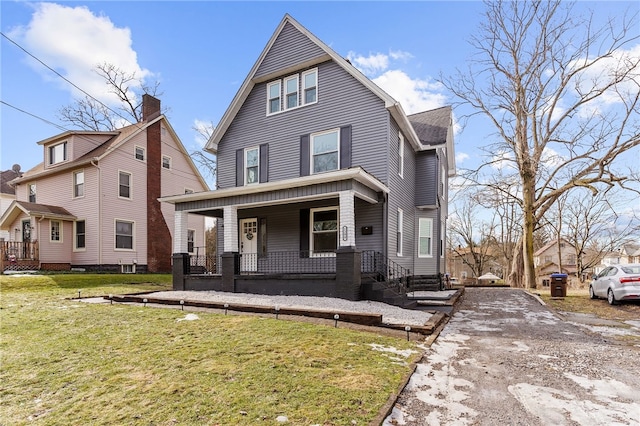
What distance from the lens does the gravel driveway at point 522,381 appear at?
331 centimetres

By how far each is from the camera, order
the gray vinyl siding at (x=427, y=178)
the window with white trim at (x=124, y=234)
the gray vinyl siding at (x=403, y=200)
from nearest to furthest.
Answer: the gray vinyl siding at (x=403, y=200) < the gray vinyl siding at (x=427, y=178) < the window with white trim at (x=124, y=234)

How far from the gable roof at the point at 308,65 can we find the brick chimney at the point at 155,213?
796cm

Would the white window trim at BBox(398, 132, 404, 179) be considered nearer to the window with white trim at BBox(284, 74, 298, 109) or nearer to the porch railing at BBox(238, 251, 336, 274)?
the porch railing at BBox(238, 251, 336, 274)

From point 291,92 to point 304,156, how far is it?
8.80 ft

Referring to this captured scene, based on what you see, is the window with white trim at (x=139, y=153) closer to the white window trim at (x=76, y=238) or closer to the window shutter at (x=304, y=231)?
the white window trim at (x=76, y=238)

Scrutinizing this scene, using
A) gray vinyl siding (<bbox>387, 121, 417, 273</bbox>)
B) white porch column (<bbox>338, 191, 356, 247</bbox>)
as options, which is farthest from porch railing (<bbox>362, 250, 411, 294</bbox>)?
white porch column (<bbox>338, 191, 356, 247</bbox>)

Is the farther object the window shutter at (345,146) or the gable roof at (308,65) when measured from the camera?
the window shutter at (345,146)

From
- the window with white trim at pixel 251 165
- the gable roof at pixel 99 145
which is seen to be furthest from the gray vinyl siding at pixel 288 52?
the gable roof at pixel 99 145

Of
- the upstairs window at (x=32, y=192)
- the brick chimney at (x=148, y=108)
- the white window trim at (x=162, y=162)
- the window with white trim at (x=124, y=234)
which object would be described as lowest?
A: the window with white trim at (x=124, y=234)

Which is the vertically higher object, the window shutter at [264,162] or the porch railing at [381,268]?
the window shutter at [264,162]

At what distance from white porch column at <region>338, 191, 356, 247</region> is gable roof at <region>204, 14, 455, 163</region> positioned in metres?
3.86

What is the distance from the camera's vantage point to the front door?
1325 centimetres

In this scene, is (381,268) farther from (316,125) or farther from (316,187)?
(316,125)

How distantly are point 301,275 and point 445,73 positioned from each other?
16.1 metres
